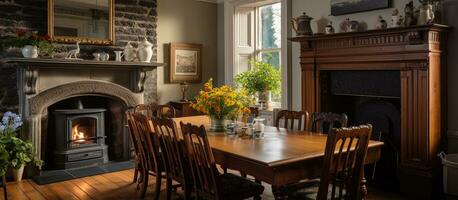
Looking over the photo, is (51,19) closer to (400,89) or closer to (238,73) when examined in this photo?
(238,73)

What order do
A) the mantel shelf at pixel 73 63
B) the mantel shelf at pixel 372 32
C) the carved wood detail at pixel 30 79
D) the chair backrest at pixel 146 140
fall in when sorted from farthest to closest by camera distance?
1. the carved wood detail at pixel 30 79
2. the mantel shelf at pixel 73 63
3. the mantel shelf at pixel 372 32
4. the chair backrest at pixel 146 140

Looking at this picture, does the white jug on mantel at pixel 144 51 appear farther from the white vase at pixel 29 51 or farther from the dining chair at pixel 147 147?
the dining chair at pixel 147 147

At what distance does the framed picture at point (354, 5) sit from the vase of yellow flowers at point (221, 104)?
189cm

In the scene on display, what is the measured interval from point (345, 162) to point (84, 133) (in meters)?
3.83

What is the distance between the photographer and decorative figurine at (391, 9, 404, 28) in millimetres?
3944

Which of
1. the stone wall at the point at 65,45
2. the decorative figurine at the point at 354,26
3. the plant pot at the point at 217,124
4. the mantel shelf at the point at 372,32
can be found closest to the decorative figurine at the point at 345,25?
the decorative figurine at the point at 354,26

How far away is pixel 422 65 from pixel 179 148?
2402mm

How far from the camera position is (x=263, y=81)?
5730mm

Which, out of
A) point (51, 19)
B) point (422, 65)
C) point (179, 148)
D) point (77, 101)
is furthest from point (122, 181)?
point (422, 65)

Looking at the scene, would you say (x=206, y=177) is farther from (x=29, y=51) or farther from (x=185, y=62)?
(x=185, y=62)

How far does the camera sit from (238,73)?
252 inches

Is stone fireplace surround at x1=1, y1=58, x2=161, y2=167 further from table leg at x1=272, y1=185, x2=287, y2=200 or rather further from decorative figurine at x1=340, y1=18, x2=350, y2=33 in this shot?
table leg at x1=272, y1=185, x2=287, y2=200

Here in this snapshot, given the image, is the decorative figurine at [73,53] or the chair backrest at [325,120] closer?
the chair backrest at [325,120]

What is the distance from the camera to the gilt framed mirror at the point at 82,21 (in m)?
4.92
